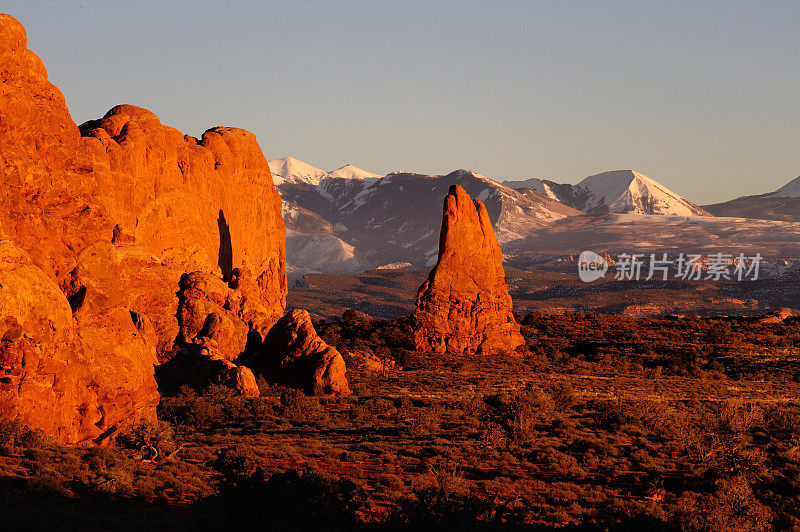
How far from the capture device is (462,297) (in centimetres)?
6147

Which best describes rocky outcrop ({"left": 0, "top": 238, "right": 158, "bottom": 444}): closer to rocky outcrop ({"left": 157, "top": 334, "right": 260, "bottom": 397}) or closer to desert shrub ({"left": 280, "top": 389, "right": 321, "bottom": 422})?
desert shrub ({"left": 280, "top": 389, "right": 321, "bottom": 422})

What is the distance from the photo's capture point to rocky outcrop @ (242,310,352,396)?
42000 mm

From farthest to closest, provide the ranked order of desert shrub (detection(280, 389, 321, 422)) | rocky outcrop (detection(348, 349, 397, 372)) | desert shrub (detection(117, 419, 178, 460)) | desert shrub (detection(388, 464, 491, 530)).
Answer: rocky outcrop (detection(348, 349, 397, 372)), desert shrub (detection(280, 389, 321, 422)), desert shrub (detection(117, 419, 178, 460)), desert shrub (detection(388, 464, 491, 530))

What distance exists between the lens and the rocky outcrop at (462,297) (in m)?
61.4

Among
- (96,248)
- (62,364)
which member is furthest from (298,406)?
(62,364)

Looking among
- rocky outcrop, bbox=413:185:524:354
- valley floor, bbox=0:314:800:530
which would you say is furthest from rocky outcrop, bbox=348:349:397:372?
rocky outcrop, bbox=413:185:524:354

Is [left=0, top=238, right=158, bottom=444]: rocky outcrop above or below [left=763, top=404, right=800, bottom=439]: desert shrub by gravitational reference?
above

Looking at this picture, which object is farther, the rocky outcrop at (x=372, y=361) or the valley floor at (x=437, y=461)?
the rocky outcrop at (x=372, y=361)

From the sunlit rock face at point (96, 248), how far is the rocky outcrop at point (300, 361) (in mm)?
3330

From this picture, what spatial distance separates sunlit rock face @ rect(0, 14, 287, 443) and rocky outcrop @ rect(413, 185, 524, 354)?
12206 mm

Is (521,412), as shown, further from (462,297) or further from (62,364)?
(462,297)

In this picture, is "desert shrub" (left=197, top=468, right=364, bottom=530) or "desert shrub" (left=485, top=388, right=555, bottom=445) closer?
"desert shrub" (left=197, top=468, right=364, bottom=530)

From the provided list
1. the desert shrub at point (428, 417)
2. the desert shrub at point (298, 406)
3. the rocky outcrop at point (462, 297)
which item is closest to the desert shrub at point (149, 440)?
the desert shrub at point (298, 406)

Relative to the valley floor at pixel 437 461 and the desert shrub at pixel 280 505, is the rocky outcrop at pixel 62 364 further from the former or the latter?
the desert shrub at pixel 280 505
